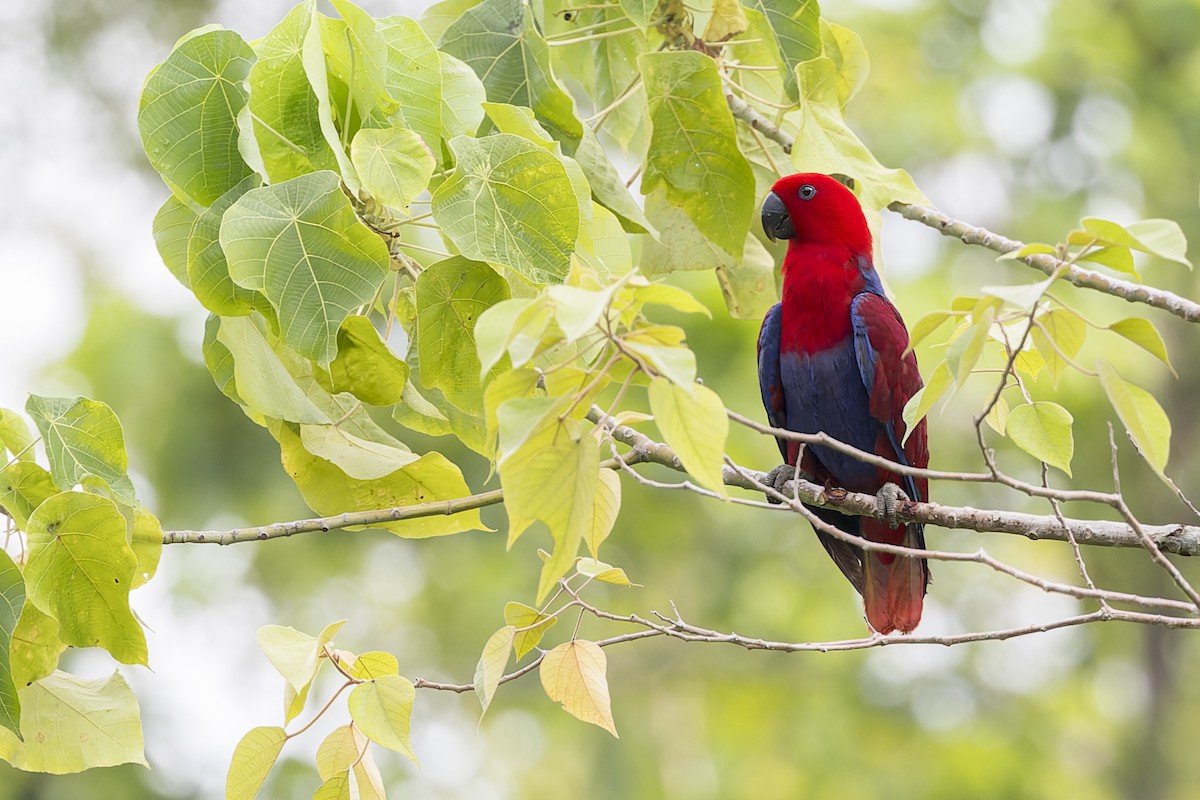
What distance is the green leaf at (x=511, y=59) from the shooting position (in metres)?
2.13

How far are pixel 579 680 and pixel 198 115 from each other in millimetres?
1093

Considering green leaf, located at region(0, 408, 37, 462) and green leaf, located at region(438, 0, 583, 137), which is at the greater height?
green leaf, located at region(438, 0, 583, 137)

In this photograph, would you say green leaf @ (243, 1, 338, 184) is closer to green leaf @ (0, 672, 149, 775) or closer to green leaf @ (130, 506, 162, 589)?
green leaf @ (130, 506, 162, 589)

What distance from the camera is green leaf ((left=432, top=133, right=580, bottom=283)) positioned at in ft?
5.71

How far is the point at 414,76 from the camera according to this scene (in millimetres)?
1853

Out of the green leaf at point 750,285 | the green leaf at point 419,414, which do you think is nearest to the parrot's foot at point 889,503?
the green leaf at point 750,285

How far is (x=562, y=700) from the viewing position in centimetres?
188

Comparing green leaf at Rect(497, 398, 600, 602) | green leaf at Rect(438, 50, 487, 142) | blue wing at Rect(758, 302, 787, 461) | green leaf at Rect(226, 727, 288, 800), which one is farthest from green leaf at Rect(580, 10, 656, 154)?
green leaf at Rect(226, 727, 288, 800)

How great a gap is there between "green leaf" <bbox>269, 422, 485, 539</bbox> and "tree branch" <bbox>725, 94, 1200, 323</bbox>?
968 mm

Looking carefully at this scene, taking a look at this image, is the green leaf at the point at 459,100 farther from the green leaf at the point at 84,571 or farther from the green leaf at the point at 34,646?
the green leaf at the point at 34,646

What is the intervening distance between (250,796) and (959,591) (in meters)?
8.63

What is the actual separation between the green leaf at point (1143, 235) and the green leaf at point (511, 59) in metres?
1.09

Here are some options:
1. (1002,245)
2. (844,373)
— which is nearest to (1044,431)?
(1002,245)

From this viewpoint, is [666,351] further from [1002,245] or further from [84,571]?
[1002,245]
